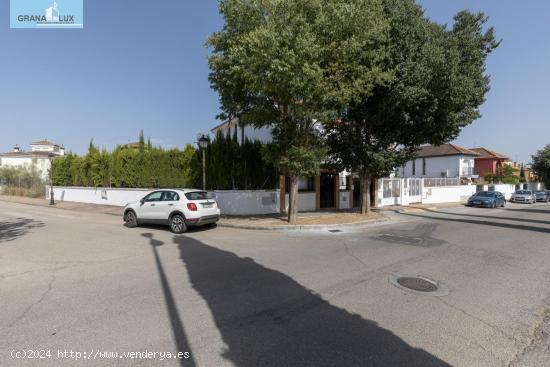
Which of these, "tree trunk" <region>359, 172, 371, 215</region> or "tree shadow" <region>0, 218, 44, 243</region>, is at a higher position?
"tree trunk" <region>359, 172, 371, 215</region>

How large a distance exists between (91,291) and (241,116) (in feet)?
30.2

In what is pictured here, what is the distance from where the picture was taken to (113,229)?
36.6ft

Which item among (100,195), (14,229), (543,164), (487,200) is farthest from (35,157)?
(543,164)

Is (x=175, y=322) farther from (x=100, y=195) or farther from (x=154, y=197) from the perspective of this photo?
(x=100, y=195)

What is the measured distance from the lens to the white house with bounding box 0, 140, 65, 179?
119 feet

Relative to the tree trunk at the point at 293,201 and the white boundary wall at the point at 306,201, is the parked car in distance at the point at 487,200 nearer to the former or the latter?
the white boundary wall at the point at 306,201

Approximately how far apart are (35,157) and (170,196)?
45.6 meters

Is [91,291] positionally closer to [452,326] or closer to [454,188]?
[452,326]

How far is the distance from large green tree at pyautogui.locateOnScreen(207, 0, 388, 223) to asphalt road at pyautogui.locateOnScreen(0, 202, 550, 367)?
5271 millimetres

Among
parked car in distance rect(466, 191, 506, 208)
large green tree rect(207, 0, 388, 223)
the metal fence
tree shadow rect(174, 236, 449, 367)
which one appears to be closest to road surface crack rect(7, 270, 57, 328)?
tree shadow rect(174, 236, 449, 367)

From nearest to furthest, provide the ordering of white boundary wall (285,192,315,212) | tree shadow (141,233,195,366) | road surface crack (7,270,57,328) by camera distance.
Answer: tree shadow (141,233,195,366), road surface crack (7,270,57,328), white boundary wall (285,192,315,212)

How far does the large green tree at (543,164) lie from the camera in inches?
1677

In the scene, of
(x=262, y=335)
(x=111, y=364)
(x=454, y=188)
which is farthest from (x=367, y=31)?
(x=454, y=188)

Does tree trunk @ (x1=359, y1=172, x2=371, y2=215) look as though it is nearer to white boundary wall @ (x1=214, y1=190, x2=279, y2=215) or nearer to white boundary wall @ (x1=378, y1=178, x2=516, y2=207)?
white boundary wall @ (x1=214, y1=190, x2=279, y2=215)
